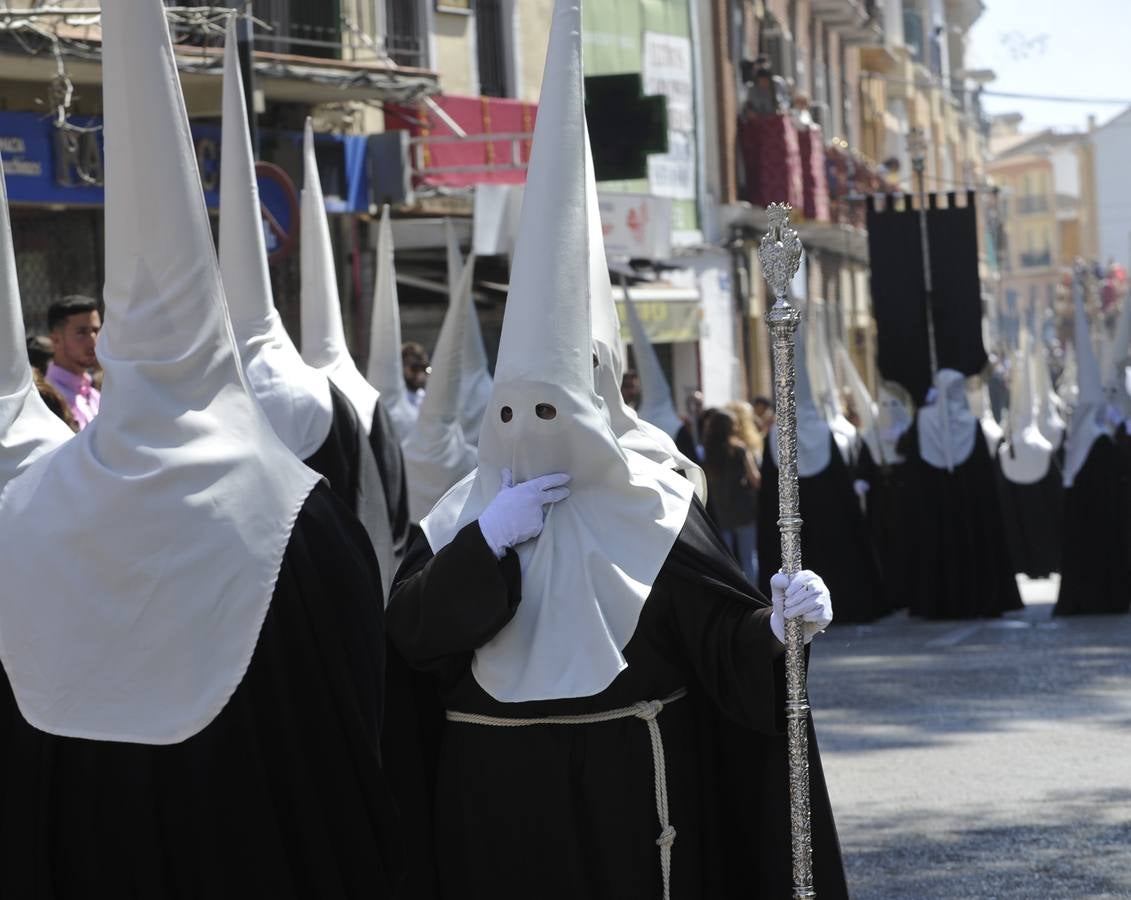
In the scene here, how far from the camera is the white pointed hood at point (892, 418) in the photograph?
17234 millimetres

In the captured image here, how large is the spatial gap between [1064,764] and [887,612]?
23.8ft

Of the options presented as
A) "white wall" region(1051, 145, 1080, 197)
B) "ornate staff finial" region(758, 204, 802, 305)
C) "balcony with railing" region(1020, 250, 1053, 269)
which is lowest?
"ornate staff finial" region(758, 204, 802, 305)

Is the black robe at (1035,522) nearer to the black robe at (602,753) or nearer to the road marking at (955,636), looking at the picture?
the road marking at (955,636)

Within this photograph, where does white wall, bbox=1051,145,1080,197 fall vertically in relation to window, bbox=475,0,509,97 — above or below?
above

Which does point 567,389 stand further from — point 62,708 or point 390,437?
point 390,437

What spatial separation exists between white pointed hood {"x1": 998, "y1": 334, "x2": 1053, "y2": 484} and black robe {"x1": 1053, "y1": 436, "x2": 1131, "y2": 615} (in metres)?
2.96

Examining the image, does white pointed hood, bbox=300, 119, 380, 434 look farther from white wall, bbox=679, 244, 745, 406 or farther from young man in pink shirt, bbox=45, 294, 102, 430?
white wall, bbox=679, 244, 745, 406

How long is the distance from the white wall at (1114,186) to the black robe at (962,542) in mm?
95727

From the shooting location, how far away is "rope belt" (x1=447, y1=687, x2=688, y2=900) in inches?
181

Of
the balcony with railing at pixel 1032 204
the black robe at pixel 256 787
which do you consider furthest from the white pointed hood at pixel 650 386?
the balcony with railing at pixel 1032 204

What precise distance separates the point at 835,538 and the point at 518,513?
11.5 metres

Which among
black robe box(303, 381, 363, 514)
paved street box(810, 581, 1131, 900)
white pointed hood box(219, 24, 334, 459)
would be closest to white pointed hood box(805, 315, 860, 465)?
paved street box(810, 581, 1131, 900)

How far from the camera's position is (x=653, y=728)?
15.2 ft

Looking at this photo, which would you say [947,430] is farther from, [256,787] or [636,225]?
[256,787]
